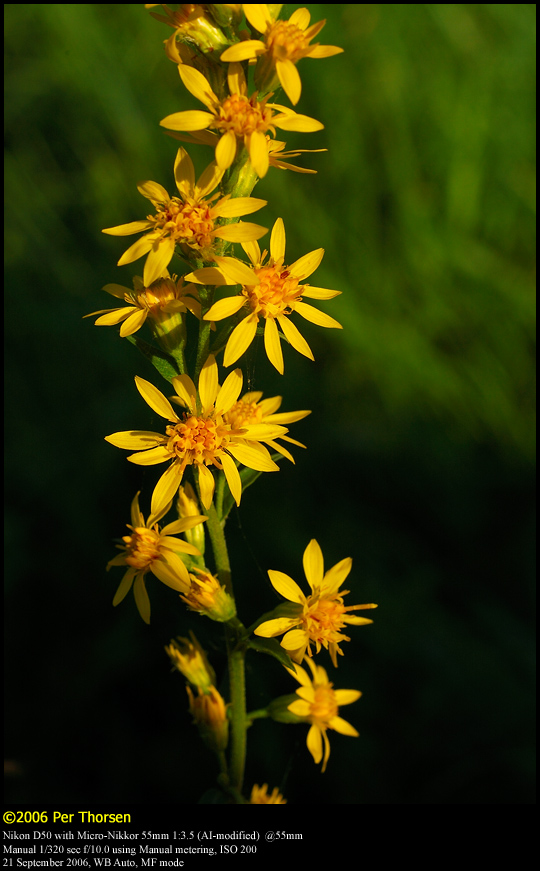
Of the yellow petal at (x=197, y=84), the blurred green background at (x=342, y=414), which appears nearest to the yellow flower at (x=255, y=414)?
the yellow petal at (x=197, y=84)

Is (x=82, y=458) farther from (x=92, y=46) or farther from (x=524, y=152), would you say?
(x=524, y=152)

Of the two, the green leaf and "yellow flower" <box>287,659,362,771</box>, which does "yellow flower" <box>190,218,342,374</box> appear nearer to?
the green leaf

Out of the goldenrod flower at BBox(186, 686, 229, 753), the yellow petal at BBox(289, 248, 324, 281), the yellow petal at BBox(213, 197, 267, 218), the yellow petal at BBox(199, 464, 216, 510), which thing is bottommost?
the goldenrod flower at BBox(186, 686, 229, 753)

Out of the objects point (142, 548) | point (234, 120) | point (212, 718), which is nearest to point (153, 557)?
point (142, 548)

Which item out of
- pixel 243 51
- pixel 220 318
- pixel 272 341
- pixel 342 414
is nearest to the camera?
pixel 243 51

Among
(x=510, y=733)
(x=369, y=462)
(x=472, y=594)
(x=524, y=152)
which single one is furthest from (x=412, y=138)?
(x=510, y=733)

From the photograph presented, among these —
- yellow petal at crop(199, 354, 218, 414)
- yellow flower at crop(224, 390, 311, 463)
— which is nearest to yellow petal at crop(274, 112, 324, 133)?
yellow petal at crop(199, 354, 218, 414)

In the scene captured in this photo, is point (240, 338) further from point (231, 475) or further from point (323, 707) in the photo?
point (323, 707)
